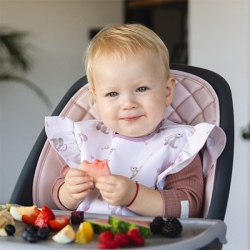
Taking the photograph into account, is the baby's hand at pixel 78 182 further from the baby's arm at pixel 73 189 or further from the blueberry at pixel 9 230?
the blueberry at pixel 9 230

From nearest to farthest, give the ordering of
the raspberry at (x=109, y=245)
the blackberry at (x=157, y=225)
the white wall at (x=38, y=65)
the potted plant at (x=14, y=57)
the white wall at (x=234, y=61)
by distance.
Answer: the raspberry at (x=109, y=245) → the blackberry at (x=157, y=225) → the white wall at (x=234, y=61) → the potted plant at (x=14, y=57) → the white wall at (x=38, y=65)

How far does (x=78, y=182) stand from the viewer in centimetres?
102

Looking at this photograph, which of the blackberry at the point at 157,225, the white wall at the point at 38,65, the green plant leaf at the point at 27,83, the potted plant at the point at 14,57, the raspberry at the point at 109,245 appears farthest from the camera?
the white wall at the point at 38,65

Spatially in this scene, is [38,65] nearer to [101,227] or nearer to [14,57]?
[14,57]

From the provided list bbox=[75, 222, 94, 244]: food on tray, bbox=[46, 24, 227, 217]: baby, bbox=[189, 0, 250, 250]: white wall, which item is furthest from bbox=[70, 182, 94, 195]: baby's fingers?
bbox=[189, 0, 250, 250]: white wall

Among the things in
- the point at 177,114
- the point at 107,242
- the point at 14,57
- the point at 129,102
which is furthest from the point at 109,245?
the point at 14,57

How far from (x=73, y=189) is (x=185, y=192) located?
30cm

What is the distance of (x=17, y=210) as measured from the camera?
948 mm

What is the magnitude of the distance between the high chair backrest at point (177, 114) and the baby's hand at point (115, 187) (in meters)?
0.26

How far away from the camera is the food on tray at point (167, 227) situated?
0.77 m

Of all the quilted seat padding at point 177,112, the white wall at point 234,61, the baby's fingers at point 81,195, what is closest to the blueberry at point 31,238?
the baby's fingers at point 81,195

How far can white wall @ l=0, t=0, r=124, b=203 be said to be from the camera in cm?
387

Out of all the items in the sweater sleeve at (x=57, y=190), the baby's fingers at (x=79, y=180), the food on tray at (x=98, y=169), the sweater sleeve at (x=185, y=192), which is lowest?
the sweater sleeve at (x=57, y=190)

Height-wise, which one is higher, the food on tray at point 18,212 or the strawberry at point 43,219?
the strawberry at point 43,219
